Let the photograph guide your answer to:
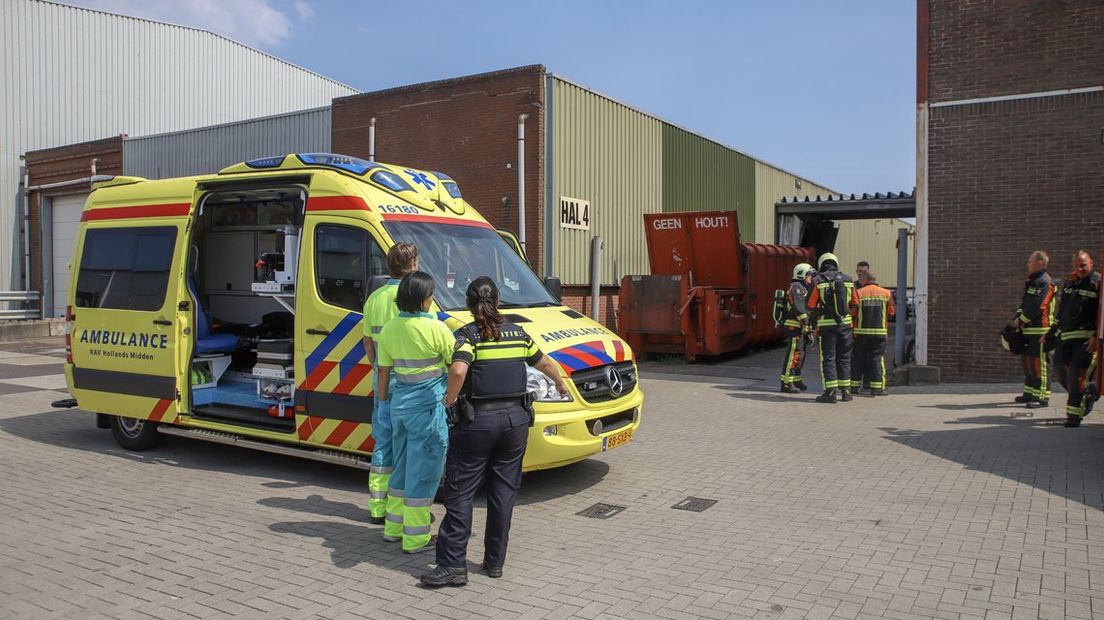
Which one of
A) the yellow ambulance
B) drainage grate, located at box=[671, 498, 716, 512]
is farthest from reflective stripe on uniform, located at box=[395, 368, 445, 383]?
drainage grate, located at box=[671, 498, 716, 512]

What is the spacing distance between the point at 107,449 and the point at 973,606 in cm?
789

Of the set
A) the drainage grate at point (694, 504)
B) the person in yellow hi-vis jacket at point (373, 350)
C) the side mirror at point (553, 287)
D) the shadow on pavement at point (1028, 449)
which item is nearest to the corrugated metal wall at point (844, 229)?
the shadow on pavement at point (1028, 449)

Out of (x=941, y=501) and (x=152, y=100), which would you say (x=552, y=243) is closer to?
(x=941, y=501)

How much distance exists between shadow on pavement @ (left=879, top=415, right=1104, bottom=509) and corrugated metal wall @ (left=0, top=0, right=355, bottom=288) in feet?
95.8

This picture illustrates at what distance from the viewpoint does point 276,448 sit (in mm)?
7121

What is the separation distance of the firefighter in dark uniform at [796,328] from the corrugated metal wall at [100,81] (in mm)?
26568

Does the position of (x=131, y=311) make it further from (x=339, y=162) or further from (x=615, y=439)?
(x=615, y=439)

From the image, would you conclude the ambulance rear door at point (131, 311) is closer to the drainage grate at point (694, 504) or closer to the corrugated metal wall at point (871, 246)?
the drainage grate at point (694, 504)

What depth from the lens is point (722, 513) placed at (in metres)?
6.08

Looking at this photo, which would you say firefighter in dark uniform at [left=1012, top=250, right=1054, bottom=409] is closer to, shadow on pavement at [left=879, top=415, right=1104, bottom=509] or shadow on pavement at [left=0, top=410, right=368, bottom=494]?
shadow on pavement at [left=879, top=415, right=1104, bottom=509]

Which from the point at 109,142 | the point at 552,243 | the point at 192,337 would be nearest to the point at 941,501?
the point at 192,337

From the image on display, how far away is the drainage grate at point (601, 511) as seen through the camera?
6.04 m

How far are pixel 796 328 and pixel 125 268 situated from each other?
8.86 meters

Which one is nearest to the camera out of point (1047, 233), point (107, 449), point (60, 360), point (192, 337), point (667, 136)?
point (192, 337)
